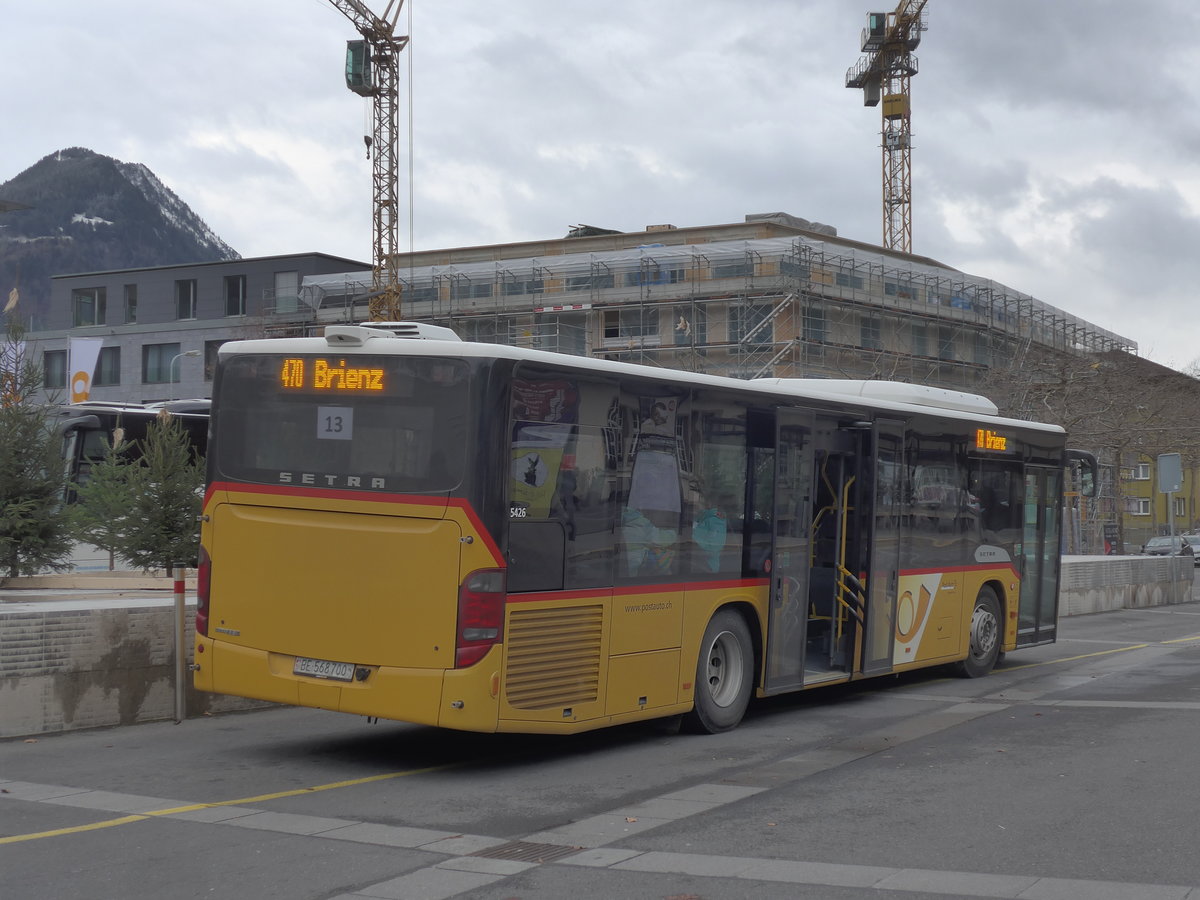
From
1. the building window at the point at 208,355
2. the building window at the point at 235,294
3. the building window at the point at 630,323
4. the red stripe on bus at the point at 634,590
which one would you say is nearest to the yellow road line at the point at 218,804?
the red stripe on bus at the point at 634,590

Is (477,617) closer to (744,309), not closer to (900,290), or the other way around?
(744,309)

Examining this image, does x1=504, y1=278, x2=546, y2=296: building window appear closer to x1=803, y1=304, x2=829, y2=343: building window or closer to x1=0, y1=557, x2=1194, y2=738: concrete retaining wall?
x1=803, y1=304, x2=829, y2=343: building window

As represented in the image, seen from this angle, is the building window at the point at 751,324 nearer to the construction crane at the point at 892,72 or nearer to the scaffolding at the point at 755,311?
the scaffolding at the point at 755,311

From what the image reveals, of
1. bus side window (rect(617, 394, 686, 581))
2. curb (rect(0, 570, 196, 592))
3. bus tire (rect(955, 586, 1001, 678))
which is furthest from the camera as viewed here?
curb (rect(0, 570, 196, 592))

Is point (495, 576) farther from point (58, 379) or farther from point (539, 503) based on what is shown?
point (58, 379)

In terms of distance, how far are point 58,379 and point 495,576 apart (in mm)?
76083

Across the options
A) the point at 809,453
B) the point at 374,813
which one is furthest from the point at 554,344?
the point at 374,813

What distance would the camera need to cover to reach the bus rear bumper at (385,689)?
891 cm

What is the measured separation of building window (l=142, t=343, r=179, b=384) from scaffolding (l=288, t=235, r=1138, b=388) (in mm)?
10752

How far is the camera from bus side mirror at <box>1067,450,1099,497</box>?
60.7 ft

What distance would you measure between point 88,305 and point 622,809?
7773 cm

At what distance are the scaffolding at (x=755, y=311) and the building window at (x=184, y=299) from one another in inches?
404

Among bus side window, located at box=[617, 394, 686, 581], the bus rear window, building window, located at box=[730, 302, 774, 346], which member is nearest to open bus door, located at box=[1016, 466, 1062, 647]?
bus side window, located at box=[617, 394, 686, 581]

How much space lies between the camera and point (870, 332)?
61.1 m
